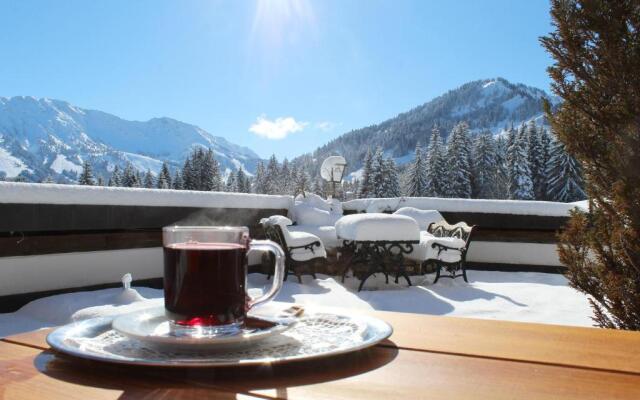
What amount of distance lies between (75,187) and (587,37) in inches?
181

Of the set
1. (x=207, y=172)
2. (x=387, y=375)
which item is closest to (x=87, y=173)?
(x=207, y=172)

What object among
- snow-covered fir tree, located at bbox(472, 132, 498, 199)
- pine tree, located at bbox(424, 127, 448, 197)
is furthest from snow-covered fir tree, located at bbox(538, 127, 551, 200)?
pine tree, located at bbox(424, 127, 448, 197)

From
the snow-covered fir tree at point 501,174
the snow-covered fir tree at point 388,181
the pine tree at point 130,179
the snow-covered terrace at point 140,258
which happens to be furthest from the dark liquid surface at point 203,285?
the pine tree at point 130,179

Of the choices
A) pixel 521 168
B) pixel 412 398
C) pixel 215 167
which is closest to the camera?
pixel 412 398

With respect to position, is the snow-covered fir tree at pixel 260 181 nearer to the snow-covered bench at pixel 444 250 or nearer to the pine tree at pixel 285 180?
the pine tree at pixel 285 180

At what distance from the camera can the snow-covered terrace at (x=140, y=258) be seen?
15.1 feet

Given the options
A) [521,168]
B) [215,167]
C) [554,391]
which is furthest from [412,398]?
[215,167]

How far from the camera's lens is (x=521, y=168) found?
33.9 m

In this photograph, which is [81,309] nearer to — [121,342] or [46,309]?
[46,309]

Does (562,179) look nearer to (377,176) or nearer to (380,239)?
(377,176)

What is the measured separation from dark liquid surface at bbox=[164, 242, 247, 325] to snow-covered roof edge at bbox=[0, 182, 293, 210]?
4413 millimetres

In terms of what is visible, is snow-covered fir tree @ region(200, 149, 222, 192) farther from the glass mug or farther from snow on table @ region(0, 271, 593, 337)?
the glass mug

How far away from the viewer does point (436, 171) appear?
115 ft

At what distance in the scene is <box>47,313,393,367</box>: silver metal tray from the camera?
0.62m
